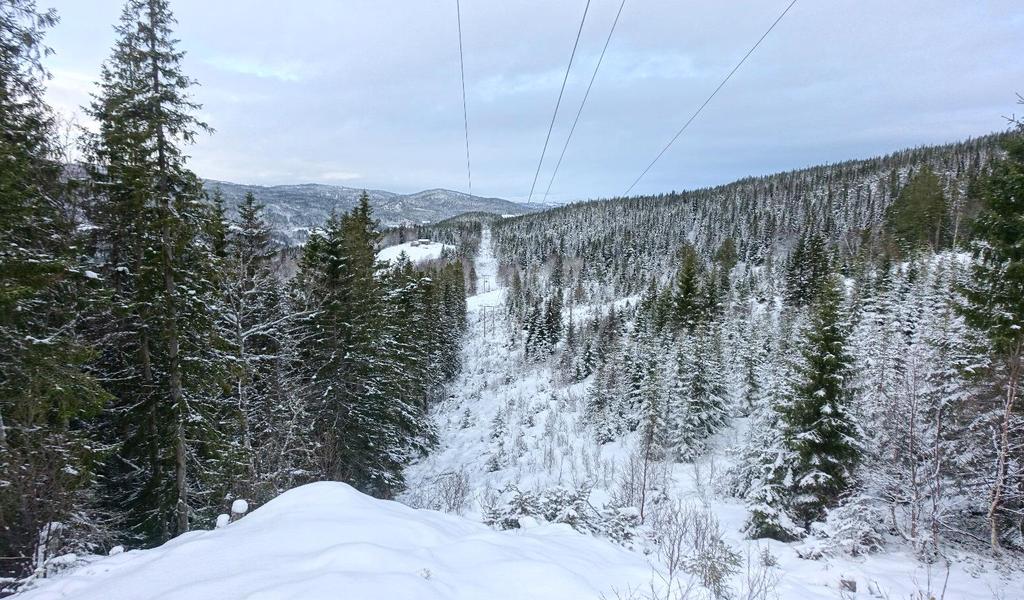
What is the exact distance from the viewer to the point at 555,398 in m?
40.8

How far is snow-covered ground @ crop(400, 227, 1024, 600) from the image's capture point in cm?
965

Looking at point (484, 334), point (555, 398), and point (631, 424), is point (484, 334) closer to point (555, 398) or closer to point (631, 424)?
point (555, 398)

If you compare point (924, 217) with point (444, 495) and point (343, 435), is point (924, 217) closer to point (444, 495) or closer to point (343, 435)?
point (444, 495)

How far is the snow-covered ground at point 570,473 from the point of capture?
380 inches

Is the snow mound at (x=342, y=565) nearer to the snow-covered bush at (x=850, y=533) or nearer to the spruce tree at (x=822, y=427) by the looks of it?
the snow-covered bush at (x=850, y=533)

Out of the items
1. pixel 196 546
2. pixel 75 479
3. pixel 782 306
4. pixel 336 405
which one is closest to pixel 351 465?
pixel 336 405

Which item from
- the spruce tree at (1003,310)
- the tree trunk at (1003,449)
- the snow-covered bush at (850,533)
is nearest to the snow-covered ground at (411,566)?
the snow-covered bush at (850,533)

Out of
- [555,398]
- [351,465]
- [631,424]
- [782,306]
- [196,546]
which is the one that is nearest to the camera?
[196,546]

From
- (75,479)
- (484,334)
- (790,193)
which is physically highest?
(790,193)

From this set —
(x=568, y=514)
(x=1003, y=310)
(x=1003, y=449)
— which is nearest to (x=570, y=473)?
(x=568, y=514)

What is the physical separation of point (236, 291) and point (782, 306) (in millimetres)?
60959

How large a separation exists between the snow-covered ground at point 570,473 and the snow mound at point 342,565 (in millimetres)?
1557

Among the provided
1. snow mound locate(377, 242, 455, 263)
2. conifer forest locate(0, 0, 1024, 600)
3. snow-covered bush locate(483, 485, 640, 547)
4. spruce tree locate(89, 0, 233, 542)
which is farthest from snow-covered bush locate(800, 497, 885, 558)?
snow mound locate(377, 242, 455, 263)

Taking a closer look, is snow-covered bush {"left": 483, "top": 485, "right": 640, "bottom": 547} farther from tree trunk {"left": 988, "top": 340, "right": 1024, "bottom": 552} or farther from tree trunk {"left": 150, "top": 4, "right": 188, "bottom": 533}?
tree trunk {"left": 988, "top": 340, "right": 1024, "bottom": 552}
